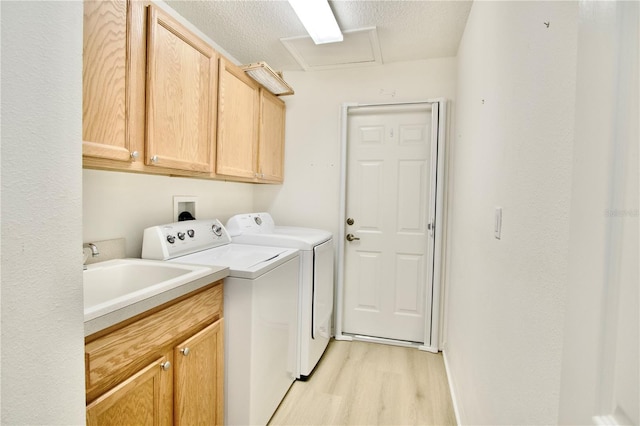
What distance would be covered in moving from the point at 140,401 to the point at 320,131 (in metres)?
2.27

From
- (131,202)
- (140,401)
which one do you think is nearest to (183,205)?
(131,202)

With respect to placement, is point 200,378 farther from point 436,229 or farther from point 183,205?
point 436,229

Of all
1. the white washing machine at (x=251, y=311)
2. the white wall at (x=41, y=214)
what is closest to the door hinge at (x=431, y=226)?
the white washing machine at (x=251, y=311)

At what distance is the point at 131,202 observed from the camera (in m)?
1.67

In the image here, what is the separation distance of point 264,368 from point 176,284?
2.41 feet

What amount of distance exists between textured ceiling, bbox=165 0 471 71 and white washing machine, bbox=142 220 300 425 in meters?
1.32

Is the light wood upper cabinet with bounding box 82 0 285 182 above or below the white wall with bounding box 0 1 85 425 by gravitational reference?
above

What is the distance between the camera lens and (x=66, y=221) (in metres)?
0.54

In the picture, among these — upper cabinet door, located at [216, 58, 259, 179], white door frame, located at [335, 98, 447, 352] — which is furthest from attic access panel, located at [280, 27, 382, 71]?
upper cabinet door, located at [216, 58, 259, 179]

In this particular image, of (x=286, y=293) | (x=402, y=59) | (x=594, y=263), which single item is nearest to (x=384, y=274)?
(x=286, y=293)

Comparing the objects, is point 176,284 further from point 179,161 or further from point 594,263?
point 594,263

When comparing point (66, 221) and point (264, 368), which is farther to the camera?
point (264, 368)

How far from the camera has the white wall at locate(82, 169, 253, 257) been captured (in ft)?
4.77

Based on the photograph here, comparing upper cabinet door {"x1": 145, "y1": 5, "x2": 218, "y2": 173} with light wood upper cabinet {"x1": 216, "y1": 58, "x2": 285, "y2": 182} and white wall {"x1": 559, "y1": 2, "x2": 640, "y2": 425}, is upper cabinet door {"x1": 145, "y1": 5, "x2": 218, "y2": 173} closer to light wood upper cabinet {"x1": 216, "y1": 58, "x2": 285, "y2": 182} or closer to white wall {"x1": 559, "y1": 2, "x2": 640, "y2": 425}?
light wood upper cabinet {"x1": 216, "y1": 58, "x2": 285, "y2": 182}
